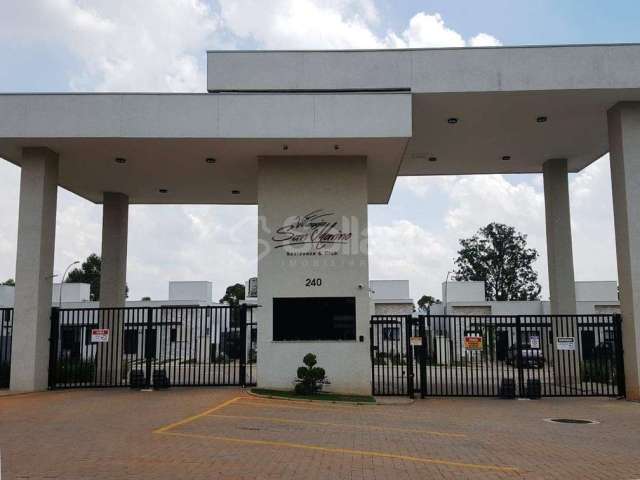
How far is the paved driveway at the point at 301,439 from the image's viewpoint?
8.47 m

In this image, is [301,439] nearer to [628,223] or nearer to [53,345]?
[53,345]

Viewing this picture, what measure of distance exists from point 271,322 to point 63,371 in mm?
7496

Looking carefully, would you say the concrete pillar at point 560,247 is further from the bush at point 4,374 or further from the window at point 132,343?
the bush at point 4,374

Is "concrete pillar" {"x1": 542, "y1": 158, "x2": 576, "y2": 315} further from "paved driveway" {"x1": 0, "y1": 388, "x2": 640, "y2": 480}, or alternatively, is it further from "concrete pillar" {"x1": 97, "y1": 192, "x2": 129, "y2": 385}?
"concrete pillar" {"x1": 97, "y1": 192, "x2": 129, "y2": 385}

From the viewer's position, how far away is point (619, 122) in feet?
61.0

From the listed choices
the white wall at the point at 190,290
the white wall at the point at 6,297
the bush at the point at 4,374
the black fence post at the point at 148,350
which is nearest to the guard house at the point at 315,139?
the bush at the point at 4,374

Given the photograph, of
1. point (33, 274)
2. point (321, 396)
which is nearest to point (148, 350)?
point (33, 274)

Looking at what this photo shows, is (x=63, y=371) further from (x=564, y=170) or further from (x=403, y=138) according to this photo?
(x=564, y=170)

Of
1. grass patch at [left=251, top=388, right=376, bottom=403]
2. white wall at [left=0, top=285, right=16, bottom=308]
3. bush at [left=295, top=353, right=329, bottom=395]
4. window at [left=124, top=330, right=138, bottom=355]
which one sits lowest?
grass patch at [left=251, top=388, right=376, bottom=403]

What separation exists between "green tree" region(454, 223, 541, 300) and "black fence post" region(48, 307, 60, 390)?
230 feet

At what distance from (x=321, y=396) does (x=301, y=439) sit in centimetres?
635

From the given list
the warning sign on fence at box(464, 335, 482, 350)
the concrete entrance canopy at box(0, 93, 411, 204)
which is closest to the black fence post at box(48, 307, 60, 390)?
the concrete entrance canopy at box(0, 93, 411, 204)

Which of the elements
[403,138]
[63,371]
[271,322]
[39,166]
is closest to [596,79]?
[403,138]

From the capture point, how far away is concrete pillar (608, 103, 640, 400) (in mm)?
17672
